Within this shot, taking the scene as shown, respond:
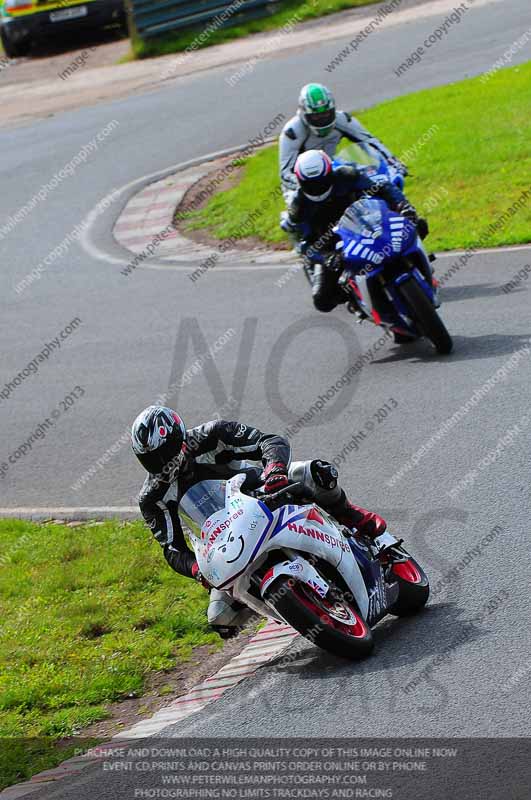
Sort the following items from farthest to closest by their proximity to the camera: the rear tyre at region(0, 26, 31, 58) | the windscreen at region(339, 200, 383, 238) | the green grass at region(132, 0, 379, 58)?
1. the rear tyre at region(0, 26, 31, 58)
2. the green grass at region(132, 0, 379, 58)
3. the windscreen at region(339, 200, 383, 238)

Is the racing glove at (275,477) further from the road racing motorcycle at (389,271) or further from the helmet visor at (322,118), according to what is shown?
the helmet visor at (322,118)

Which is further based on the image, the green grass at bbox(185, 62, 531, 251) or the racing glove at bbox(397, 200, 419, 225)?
the green grass at bbox(185, 62, 531, 251)

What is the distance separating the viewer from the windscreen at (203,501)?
674 cm

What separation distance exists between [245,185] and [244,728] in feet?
45.2

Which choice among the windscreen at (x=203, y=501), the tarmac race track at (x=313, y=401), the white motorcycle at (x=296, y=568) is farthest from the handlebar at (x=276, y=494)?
the tarmac race track at (x=313, y=401)

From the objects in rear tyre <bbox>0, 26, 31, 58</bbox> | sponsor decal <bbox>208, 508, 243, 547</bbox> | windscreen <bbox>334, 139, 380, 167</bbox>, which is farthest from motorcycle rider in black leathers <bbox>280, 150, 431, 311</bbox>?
rear tyre <bbox>0, 26, 31, 58</bbox>

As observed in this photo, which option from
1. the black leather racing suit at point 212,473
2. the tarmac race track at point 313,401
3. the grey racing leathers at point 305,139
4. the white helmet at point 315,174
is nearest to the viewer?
the tarmac race track at point 313,401

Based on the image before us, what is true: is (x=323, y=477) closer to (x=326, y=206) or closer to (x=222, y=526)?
(x=222, y=526)

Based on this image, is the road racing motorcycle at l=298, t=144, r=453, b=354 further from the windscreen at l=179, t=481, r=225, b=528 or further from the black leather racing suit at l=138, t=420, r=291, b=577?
the windscreen at l=179, t=481, r=225, b=528

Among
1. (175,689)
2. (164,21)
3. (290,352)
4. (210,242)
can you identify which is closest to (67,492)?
(290,352)

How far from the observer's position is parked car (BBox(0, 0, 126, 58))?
28250mm

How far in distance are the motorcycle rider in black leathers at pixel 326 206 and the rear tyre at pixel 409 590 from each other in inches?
201

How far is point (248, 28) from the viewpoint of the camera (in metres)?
28.8

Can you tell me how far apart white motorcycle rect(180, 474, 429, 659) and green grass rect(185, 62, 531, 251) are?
8230 millimetres
